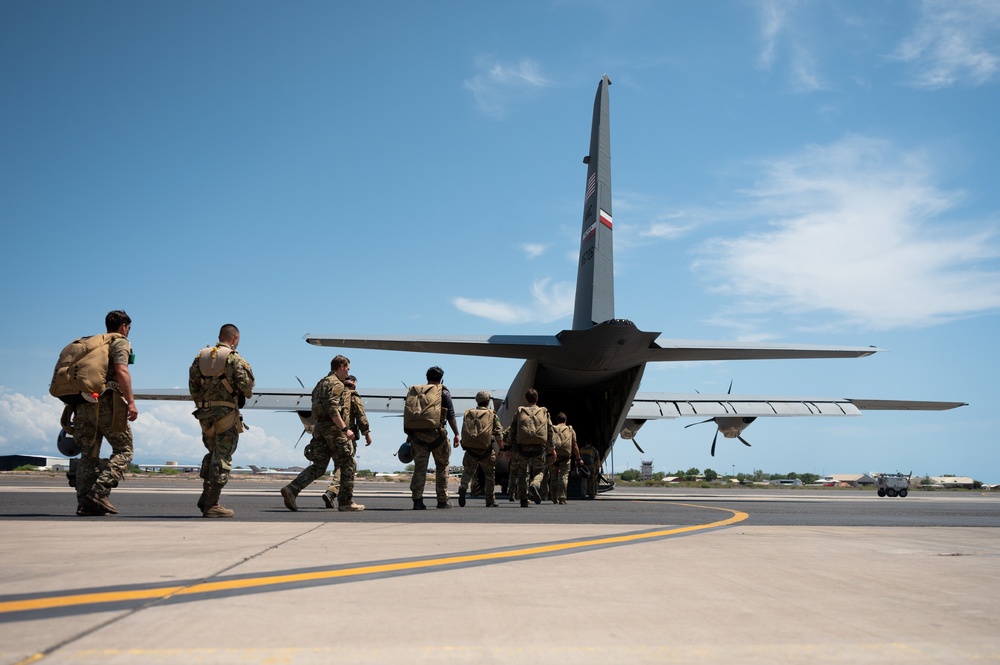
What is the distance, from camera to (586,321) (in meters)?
18.4

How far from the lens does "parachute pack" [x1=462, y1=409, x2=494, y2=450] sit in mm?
12992

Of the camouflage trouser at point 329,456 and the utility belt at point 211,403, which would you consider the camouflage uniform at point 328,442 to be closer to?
the camouflage trouser at point 329,456

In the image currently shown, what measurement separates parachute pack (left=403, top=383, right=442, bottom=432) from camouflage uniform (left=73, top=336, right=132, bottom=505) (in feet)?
12.6

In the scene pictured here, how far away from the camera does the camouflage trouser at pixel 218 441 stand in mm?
8734

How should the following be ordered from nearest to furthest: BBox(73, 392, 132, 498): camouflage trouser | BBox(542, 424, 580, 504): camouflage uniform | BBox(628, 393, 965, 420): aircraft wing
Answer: BBox(73, 392, 132, 498): camouflage trouser → BBox(542, 424, 580, 504): camouflage uniform → BBox(628, 393, 965, 420): aircraft wing

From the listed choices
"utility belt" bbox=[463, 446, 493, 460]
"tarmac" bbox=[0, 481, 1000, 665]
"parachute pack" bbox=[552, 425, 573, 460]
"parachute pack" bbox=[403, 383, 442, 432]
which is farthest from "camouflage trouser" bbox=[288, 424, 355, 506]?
"parachute pack" bbox=[552, 425, 573, 460]

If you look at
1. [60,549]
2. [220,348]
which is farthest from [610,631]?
[220,348]

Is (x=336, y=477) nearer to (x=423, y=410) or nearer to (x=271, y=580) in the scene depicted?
(x=423, y=410)

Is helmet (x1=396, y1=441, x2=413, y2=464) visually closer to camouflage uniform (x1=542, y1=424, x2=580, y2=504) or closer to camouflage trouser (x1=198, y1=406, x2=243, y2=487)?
camouflage uniform (x1=542, y1=424, x2=580, y2=504)

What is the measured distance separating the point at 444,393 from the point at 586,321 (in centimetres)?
754

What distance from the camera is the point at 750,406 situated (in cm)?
2502

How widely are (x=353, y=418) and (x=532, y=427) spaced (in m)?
3.80

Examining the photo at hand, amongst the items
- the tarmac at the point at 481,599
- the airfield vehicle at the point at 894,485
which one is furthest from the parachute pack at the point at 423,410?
the airfield vehicle at the point at 894,485

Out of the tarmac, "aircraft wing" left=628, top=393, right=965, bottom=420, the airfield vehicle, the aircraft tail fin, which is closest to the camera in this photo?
the tarmac
